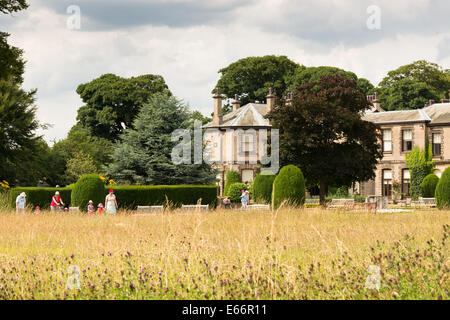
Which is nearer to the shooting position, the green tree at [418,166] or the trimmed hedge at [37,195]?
the trimmed hedge at [37,195]

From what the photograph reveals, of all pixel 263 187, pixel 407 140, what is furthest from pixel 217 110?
pixel 263 187

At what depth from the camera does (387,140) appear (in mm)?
48625

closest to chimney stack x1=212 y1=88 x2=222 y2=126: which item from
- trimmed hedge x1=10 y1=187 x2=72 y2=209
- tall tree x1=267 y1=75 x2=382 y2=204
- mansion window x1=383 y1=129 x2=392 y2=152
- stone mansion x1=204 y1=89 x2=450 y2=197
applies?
stone mansion x1=204 y1=89 x2=450 y2=197

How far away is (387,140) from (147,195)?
27527mm

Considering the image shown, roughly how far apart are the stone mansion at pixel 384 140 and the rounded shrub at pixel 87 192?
1924 centimetres

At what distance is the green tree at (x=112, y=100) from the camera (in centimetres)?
5862

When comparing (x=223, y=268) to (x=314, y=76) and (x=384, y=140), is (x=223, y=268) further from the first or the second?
(x=314, y=76)

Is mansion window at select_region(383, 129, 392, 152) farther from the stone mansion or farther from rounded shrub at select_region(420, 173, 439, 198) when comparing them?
rounded shrub at select_region(420, 173, 439, 198)

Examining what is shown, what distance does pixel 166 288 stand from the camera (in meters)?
7.23

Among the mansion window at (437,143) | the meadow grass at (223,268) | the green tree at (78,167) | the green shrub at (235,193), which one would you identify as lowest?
the meadow grass at (223,268)

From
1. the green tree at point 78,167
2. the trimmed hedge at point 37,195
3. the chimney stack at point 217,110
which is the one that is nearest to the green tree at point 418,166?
the chimney stack at point 217,110

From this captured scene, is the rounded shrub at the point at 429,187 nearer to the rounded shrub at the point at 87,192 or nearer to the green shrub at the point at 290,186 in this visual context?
the green shrub at the point at 290,186

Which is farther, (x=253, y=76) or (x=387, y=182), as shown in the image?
(x=253, y=76)

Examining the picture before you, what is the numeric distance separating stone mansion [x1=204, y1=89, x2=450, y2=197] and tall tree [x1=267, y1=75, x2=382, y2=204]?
427 inches
